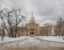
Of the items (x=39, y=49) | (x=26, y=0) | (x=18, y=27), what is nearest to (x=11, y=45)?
(x=18, y=27)

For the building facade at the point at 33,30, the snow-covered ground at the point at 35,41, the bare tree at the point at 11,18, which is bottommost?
the snow-covered ground at the point at 35,41

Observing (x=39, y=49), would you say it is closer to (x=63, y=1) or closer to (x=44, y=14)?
(x=44, y=14)

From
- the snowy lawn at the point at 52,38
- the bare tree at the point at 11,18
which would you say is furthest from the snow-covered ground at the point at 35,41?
the bare tree at the point at 11,18

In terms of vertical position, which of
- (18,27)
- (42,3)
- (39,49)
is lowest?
(39,49)

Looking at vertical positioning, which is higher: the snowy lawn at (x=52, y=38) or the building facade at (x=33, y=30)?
the building facade at (x=33, y=30)

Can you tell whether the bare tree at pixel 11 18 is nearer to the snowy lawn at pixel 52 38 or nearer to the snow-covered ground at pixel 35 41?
the snow-covered ground at pixel 35 41

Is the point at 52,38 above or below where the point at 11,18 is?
below

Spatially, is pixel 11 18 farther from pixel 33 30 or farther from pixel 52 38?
pixel 52 38

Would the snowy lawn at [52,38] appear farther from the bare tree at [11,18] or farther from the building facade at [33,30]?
the bare tree at [11,18]

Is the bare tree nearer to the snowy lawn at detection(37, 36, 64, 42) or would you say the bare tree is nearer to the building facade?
the building facade

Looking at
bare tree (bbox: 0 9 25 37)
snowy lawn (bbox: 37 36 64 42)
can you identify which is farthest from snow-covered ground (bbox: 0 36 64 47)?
bare tree (bbox: 0 9 25 37)

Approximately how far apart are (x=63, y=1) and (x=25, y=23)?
69cm

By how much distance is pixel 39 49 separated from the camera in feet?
7.15

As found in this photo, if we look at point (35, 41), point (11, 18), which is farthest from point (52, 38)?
point (11, 18)
